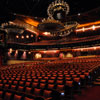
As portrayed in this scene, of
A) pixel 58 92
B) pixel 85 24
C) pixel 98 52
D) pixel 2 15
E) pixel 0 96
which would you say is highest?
pixel 85 24

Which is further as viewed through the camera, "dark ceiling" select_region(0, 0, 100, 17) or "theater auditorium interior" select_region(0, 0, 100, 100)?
"dark ceiling" select_region(0, 0, 100, 17)

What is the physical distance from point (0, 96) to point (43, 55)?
15.8 m

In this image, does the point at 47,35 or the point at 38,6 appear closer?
the point at 38,6

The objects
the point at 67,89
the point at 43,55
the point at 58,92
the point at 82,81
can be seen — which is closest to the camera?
the point at 58,92

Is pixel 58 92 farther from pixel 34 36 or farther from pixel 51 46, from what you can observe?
pixel 34 36

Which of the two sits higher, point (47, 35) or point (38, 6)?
point (38, 6)

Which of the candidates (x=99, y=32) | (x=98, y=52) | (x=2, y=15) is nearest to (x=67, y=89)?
(x=2, y=15)

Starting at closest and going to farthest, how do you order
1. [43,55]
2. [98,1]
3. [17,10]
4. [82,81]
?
[82,81]
[98,1]
[17,10]
[43,55]

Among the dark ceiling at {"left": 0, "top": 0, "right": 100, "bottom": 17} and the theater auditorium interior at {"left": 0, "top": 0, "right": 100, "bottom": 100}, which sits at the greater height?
the dark ceiling at {"left": 0, "top": 0, "right": 100, "bottom": 17}

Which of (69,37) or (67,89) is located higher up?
(69,37)

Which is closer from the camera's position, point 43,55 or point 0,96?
point 0,96

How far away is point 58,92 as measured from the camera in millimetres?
2768

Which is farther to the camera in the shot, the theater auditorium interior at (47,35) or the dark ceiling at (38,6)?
the dark ceiling at (38,6)

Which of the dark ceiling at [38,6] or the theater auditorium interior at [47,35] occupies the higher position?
the dark ceiling at [38,6]
